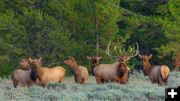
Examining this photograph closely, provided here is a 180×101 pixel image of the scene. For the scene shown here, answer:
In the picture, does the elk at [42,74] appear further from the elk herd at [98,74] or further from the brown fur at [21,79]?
the brown fur at [21,79]

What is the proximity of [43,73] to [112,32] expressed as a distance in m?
7.55

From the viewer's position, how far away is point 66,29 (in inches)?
890

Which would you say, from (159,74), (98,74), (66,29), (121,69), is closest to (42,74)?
(98,74)

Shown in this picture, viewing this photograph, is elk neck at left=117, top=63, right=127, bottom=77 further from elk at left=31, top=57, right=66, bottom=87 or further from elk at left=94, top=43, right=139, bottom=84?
elk at left=31, top=57, right=66, bottom=87

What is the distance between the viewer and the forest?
22.0 metres

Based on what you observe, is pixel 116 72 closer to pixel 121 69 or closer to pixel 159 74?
pixel 121 69

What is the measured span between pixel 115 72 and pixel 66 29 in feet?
24.5

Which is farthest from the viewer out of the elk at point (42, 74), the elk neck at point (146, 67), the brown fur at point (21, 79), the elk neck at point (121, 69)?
the elk neck at point (146, 67)

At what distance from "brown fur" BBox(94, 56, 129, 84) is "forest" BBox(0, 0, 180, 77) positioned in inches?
220

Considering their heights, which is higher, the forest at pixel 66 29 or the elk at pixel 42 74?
the forest at pixel 66 29

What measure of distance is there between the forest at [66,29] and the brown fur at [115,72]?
5.59 metres

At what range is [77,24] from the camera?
22969 mm

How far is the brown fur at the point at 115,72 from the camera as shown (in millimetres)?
15352

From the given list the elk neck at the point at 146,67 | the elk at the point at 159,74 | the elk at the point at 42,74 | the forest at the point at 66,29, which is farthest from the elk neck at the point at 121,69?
the forest at the point at 66,29
